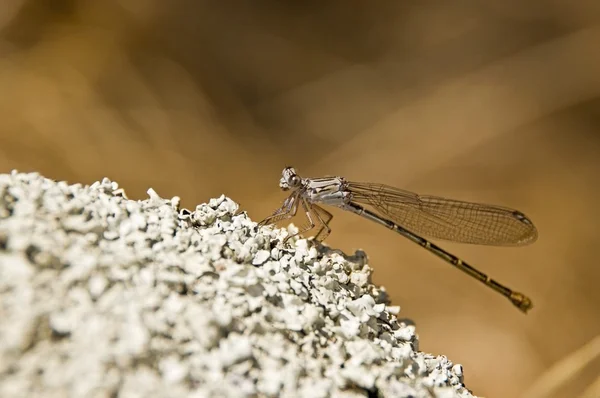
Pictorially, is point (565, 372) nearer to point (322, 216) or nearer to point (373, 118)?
point (322, 216)

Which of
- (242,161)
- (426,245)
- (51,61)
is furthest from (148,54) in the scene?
(426,245)

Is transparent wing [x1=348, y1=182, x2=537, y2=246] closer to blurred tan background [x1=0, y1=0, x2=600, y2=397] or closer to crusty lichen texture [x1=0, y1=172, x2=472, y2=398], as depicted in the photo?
blurred tan background [x1=0, y1=0, x2=600, y2=397]

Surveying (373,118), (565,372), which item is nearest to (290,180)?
(565,372)

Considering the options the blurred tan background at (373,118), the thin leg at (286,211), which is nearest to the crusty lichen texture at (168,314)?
the thin leg at (286,211)

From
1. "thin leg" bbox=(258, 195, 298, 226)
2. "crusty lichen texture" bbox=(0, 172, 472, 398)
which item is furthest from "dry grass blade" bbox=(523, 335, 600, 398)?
"thin leg" bbox=(258, 195, 298, 226)

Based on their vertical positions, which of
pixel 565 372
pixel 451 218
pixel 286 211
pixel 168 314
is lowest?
pixel 168 314

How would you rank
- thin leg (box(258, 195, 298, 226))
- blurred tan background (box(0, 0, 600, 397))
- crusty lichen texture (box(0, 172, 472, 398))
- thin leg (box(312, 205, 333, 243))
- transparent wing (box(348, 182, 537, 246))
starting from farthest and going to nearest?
blurred tan background (box(0, 0, 600, 397)) < transparent wing (box(348, 182, 537, 246)) < thin leg (box(312, 205, 333, 243)) < thin leg (box(258, 195, 298, 226)) < crusty lichen texture (box(0, 172, 472, 398))
